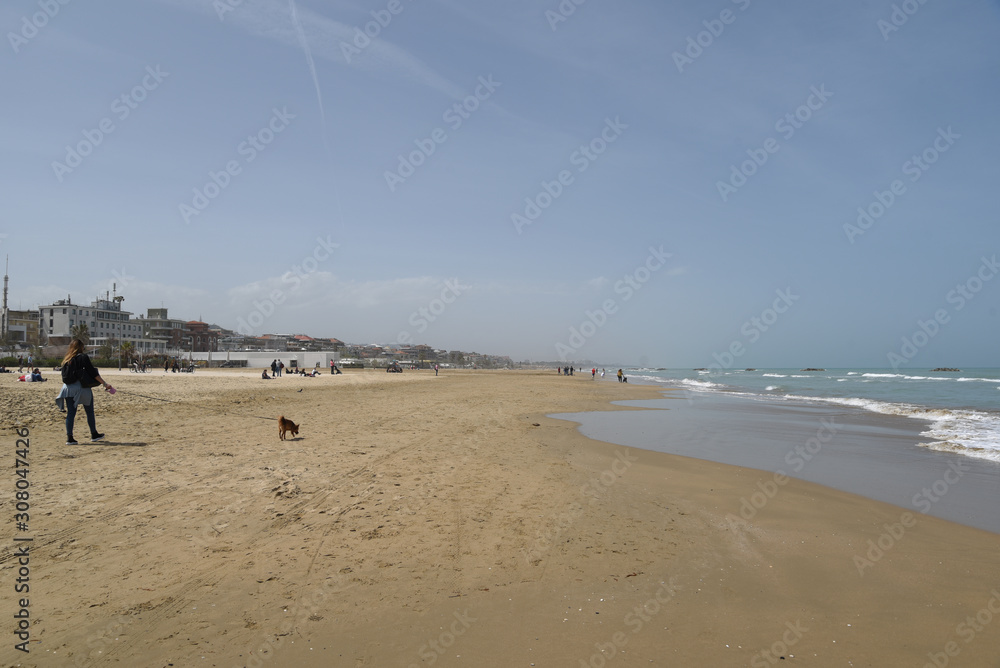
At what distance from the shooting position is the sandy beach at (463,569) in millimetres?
3529

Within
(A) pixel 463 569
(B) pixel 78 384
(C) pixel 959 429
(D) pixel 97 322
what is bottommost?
(C) pixel 959 429

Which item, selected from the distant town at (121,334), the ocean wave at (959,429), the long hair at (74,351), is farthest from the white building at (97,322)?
the ocean wave at (959,429)

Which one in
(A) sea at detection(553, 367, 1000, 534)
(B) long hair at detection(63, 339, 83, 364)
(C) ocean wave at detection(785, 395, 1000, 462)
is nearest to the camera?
(A) sea at detection(553, 367, 1000, 534)

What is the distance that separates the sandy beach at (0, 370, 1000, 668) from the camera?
11.6ft

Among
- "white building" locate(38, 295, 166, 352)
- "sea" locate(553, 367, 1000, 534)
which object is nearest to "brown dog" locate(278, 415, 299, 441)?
"sea" locate(553, 367, 1000, 534)

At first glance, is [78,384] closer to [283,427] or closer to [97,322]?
[283,427]

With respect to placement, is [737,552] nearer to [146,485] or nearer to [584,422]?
[146,485]

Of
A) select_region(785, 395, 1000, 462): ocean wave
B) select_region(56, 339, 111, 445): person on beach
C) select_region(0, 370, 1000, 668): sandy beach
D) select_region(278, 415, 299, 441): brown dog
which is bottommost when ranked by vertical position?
select_region(785, 395, 1000, 462): ocean wave

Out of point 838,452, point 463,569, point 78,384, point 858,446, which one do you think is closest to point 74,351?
point 78,384

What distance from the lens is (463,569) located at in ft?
15.4

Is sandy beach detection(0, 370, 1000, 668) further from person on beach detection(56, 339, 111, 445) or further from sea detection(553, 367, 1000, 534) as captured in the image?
sea detection(553, 367, 1000, 534)

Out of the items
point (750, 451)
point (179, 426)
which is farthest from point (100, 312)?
point (750, 451)

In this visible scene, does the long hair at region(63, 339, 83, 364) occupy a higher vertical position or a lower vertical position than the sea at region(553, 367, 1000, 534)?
higher

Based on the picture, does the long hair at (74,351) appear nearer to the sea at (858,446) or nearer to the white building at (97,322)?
the sea at (858,446)
